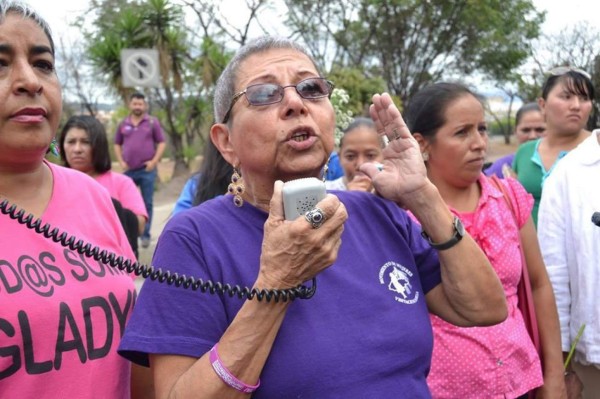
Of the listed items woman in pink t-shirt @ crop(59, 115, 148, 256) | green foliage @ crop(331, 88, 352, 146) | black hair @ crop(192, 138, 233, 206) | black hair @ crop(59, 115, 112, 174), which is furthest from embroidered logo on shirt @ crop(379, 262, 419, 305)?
black hair @ crop(59, 115, 112, 174)

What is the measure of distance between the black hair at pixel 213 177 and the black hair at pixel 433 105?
117 cm

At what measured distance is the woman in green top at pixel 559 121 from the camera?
4.50 metres

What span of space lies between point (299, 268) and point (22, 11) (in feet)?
3.58

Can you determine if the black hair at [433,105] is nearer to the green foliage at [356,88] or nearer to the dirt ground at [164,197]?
the dirt ground at [164,197]

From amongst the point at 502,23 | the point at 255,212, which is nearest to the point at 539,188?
A: the point at 255,212

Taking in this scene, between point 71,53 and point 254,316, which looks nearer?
point 254,316

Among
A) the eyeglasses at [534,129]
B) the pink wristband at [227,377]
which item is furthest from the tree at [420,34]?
the pink wristband at [227,377]

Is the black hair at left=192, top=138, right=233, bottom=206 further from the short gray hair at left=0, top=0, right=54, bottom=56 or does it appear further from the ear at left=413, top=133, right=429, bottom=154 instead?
the short gray hair at left=0, top=0, right=54, bottom=56

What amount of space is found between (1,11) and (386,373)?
1.46 metres

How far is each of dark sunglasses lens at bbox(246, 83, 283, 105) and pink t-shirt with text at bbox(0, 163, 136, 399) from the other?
0.65 meters

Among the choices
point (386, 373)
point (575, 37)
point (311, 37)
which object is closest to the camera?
point (386, 373)

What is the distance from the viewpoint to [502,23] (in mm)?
23672

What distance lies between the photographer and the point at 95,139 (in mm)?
5145

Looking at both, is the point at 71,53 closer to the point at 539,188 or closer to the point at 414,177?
the point at 539,188
